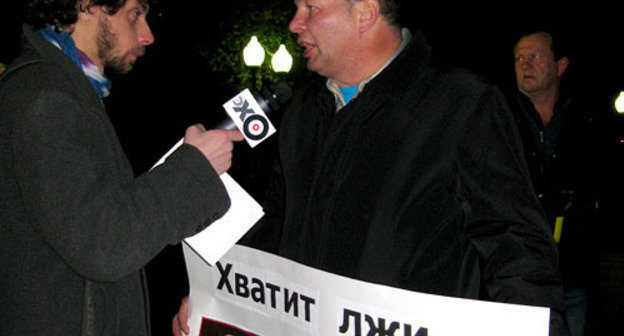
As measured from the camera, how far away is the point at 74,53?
5.71 feet

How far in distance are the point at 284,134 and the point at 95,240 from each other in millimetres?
955

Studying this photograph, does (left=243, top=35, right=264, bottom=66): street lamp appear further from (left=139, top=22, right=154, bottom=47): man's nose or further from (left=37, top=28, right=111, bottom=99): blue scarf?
(left=37, top=28, right=111, bottom=99): blue scarf

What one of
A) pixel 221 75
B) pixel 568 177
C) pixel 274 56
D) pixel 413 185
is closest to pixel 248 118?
pixel 413 185

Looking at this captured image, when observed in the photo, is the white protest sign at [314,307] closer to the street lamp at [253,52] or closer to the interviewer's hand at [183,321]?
the interviewer's hand at [183,321]

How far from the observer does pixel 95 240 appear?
137 centimetres

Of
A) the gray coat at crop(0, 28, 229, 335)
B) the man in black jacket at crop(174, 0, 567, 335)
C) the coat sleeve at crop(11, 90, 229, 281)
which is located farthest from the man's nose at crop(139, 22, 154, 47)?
the man in black jacket at crop(174, 0, 567, 335)

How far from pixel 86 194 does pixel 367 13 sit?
1212 millimetres

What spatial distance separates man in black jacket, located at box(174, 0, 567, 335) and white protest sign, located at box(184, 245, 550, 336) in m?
0.18

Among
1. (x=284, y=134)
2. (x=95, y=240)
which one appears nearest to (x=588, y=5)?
(x=284, y=134)

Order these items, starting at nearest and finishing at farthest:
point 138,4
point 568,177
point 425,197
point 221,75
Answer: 1. point 425,197
2. point 138,4
3. point 568,177
4. point 221,75

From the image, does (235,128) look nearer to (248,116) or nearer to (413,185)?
(248,116)

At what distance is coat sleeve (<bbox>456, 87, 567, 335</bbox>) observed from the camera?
139cm

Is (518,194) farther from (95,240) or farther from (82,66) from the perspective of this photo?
(82,66)

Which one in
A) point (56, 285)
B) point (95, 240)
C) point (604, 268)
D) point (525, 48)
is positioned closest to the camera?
point (95, 240)
